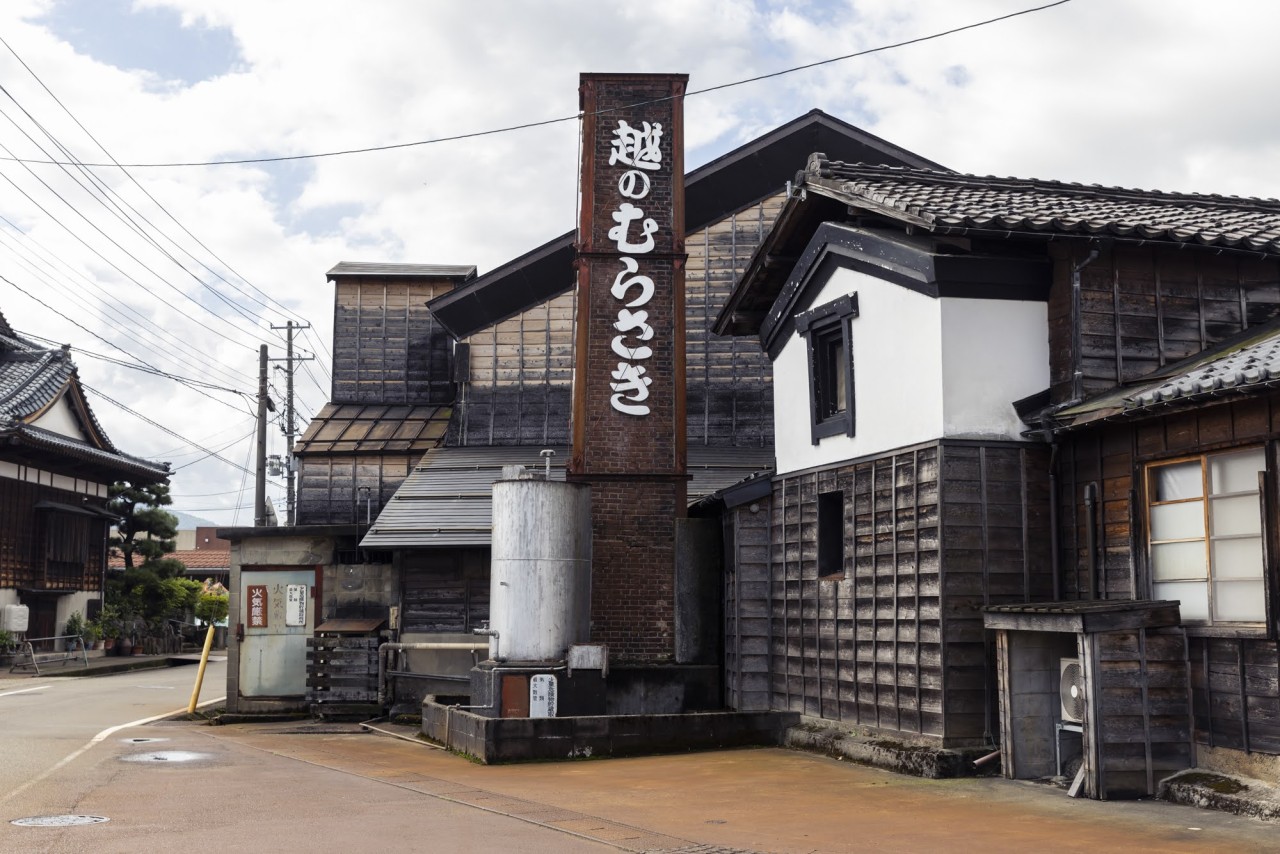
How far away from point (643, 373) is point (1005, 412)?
678 cm

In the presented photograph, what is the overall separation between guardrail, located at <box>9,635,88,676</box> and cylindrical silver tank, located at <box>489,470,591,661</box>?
23483 mm

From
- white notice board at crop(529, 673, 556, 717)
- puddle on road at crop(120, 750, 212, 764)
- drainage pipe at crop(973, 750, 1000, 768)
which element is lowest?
puddle on road at crop(120, 750, 212, 764)

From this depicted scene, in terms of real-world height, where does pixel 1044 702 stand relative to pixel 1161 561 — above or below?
below

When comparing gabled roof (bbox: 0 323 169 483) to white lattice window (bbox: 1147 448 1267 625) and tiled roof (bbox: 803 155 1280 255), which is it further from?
white lattice window (bbox: 1147 448 1267 625)

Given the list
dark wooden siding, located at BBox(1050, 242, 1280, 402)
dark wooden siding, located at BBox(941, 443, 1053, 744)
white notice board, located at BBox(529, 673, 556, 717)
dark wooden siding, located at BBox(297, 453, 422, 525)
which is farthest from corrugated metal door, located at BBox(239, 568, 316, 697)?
dark wooden siding, located at BBox(1050, 242, 1280, 402)

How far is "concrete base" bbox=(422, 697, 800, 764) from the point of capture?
14148 millimetres

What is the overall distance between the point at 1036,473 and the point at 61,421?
36.5 m

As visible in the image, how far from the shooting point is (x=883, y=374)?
14.1 meters

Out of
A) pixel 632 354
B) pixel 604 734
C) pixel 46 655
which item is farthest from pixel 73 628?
pixel 604 734

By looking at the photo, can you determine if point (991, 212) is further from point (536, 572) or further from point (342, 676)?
point (342, 676)

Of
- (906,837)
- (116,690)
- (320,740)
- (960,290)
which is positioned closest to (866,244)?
(960,290)

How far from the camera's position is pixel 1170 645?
1093cm

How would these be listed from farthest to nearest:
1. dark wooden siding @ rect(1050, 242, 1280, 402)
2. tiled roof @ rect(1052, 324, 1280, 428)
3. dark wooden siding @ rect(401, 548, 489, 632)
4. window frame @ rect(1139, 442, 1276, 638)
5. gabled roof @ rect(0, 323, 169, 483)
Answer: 1. gabled roof @ rect(0, 323, 169, 483)
2. dark wooden siding @ rect(401, 548, 489, 632)
3. dark wooden siding @ rect(1050, 242, 1280, 402)
4. window frame @ rect(1139, 442, 1276, 638)
5. tiled roof @ rect(1052, 324, 1280, 428)

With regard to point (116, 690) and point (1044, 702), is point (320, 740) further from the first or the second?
point (116, 690)
